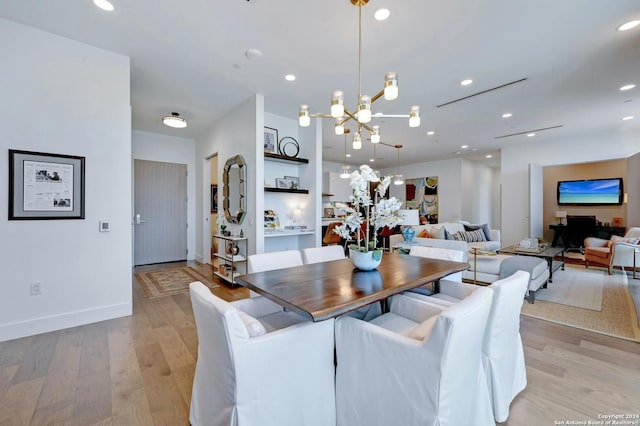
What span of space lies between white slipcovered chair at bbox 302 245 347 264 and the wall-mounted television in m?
8.48

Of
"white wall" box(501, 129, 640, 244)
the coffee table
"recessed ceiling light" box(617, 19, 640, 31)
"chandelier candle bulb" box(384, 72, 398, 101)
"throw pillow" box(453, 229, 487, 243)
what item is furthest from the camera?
"white wall" box(501, 129, 640, 244)

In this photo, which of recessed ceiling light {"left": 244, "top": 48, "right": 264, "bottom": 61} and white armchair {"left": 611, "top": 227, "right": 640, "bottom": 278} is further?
white armchair {"left": 611, "top": 227, "right": 640, "bottom": 278}

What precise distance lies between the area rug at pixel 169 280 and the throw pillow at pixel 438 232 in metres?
4.09

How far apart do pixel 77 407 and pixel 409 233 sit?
14.9 feet

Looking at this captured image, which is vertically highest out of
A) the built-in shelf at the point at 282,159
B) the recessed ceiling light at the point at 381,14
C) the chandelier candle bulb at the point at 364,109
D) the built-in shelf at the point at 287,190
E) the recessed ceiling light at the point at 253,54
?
the recessed ceiling light at the point at 253,54

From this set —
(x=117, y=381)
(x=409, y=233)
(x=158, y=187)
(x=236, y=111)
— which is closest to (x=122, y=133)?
(x=236, y=111)

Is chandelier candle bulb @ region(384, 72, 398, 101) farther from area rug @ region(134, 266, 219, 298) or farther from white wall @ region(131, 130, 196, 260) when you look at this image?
white wall @ region(131, 130, 196, 260)

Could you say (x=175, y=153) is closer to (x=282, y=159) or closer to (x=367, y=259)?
(x=282, y=159)

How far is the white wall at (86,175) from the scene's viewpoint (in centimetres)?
254

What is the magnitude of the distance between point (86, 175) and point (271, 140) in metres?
2.60

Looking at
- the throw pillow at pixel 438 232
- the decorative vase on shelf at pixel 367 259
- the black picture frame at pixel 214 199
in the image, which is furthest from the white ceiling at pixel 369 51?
the throw pillow at pixel 438 232

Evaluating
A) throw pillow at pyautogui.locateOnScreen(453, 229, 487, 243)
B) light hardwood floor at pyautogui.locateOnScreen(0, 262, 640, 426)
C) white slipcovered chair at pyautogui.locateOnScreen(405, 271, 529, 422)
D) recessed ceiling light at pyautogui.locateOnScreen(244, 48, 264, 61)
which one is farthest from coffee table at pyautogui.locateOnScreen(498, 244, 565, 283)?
recessed ceiling light at pyautogui.locateOnScreen(244, 48, 264, 61)

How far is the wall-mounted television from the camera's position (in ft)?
23.0

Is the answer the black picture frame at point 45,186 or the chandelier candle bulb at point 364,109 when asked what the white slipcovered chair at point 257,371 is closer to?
the chandelier candle bulb at point 364,109
